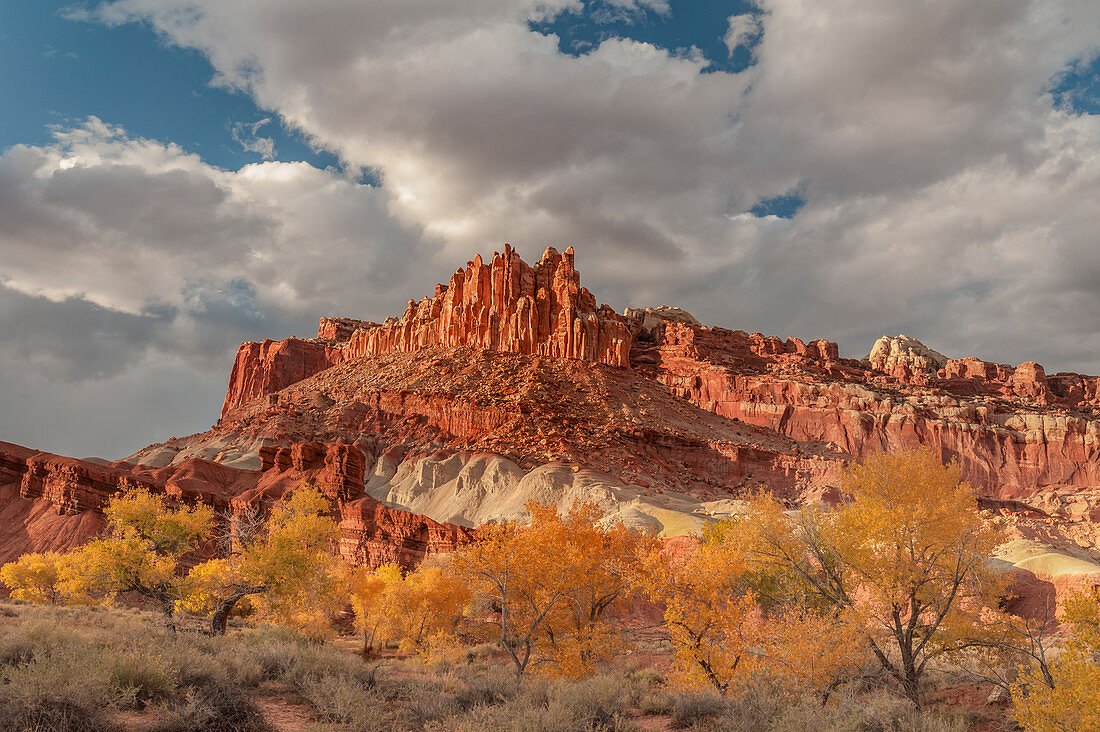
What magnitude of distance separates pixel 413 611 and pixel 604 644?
1328 cm

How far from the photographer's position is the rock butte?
160 feet

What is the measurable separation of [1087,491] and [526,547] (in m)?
90.6

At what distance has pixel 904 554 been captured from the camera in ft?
57.8

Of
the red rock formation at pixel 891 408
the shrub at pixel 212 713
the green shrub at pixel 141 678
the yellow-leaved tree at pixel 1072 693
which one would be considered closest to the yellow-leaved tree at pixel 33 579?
the green shrub at pixel 141 678

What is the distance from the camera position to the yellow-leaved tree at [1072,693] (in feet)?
33.4

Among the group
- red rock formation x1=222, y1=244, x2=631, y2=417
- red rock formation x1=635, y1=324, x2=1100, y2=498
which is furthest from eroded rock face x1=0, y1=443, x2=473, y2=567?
red rock formation x1=635, y1=324, x2=1100, y2=498

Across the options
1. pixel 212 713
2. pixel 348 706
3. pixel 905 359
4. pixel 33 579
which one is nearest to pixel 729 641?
pixel 348 706

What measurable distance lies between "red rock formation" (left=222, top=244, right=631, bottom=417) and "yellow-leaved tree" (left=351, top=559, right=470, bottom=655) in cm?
5663

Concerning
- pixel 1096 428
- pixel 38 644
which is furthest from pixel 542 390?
pixel 1096 428

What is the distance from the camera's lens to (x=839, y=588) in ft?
57.1

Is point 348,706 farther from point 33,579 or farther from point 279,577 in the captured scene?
point 33,579

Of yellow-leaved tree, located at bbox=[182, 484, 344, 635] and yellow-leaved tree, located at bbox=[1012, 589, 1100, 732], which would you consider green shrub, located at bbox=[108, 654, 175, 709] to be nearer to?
yellow-leaved tree, located at bbox=[182, 484, 344, 635]

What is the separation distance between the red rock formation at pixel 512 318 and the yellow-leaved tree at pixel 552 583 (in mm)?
63619

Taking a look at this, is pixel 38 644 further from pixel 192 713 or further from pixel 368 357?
pixel 368 357
